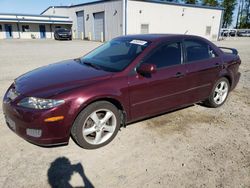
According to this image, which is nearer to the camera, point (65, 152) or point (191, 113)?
point (65, 152)

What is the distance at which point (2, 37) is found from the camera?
35.3 metres

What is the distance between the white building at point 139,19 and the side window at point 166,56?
21.6 metres

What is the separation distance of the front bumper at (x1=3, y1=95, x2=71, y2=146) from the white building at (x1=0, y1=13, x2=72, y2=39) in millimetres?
36207

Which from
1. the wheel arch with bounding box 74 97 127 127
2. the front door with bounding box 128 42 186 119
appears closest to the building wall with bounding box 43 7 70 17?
the front door with bounding box 128 42 186 119

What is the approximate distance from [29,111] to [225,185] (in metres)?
2.51

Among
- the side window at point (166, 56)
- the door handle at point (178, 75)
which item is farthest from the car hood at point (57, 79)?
the door handle at point (178, 75)

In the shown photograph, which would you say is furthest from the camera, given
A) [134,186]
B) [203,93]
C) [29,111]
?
[203,93]

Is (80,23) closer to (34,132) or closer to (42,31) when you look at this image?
(42,31)

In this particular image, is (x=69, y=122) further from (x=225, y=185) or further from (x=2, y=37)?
(x=2, y=37)

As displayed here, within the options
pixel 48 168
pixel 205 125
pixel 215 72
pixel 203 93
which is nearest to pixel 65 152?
pixel 48 168

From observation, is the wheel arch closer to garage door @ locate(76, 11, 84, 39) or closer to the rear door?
the rear door

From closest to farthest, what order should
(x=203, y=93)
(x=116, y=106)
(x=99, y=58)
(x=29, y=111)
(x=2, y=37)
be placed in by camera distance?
1. (x=29, y=111)
2. (x=116, y=106)
3. (x=99, y=58)
4. (x=203, y=93)
5. (x=2, y=37)

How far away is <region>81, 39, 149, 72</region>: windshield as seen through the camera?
3497mm

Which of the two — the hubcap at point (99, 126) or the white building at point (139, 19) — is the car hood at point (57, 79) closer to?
the hubcap at point (99, 126)
